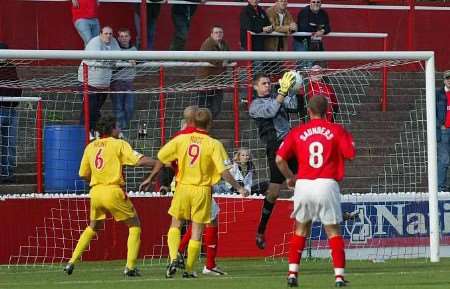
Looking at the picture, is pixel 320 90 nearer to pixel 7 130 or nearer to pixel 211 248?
pixel 7 130

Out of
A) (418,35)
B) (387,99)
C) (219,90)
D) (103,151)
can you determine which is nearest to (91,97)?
(219,90)

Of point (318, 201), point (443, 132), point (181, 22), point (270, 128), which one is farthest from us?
point (181, 22)

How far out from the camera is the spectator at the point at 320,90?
810 inches

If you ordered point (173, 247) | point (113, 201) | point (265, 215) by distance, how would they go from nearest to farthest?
point (173, 247) < point (113, 201) < point (265, 215)

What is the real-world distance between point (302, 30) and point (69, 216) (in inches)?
260

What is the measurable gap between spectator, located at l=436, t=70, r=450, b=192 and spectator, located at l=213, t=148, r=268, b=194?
11.1 ft

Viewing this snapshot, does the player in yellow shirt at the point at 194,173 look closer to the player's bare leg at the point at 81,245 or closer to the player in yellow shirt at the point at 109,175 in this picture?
the player in yellow shirt at the point at 109,175

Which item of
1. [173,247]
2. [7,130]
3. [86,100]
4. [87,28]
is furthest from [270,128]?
[87,28]

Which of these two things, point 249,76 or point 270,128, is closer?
point 270,128

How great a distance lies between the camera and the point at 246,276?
52.7ft

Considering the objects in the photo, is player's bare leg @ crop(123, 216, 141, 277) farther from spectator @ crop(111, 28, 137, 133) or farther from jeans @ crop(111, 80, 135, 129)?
jeans @ crop(111, 80, 135, 129)

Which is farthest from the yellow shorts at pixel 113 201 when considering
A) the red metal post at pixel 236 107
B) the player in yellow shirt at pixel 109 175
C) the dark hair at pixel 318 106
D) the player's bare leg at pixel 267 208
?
the red metal post at pixel 236 107

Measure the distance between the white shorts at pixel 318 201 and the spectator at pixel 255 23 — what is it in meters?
9.45

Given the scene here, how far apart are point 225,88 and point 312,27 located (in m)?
3.45
